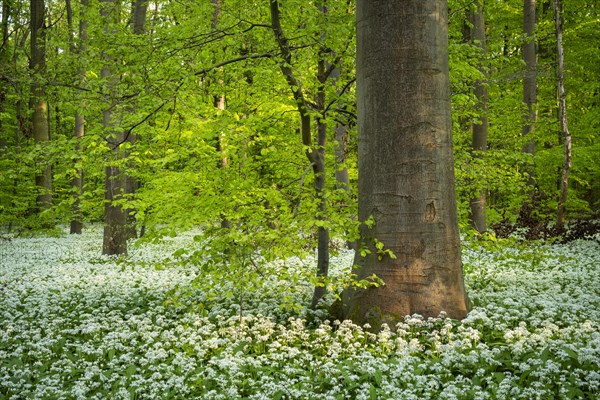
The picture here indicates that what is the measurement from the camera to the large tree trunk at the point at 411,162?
214 inches

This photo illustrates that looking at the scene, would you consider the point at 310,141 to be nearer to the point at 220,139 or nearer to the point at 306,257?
the point at 220,139

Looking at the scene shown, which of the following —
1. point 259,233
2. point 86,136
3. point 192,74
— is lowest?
point 259,233

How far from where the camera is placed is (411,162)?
17.8ft

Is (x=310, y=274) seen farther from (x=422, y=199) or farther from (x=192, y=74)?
(x=192, y=74)

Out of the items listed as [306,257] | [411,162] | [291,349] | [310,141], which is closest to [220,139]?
[310,141]

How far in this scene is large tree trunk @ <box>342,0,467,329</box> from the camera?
5.43 m

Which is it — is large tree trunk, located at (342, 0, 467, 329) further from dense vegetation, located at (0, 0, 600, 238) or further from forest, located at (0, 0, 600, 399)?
dense vegetation, located at (0, 0, 600, 238)

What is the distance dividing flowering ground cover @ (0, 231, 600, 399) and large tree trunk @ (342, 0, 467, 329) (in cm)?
38

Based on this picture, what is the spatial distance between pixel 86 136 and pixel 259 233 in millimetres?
2496

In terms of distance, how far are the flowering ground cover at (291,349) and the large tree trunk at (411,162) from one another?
0.38 meters

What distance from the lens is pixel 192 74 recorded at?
20.5ft

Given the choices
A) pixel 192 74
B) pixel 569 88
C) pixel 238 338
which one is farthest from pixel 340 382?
pixel 569 88

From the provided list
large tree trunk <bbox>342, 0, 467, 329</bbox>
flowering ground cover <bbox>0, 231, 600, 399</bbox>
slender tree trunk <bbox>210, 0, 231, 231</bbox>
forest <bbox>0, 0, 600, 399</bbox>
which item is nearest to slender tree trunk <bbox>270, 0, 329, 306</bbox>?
forest <bbox>0, 0, 600, 399</bbox>

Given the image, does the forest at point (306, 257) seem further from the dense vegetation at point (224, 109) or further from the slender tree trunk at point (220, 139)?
the slender tree trunk at point (220, 139)
